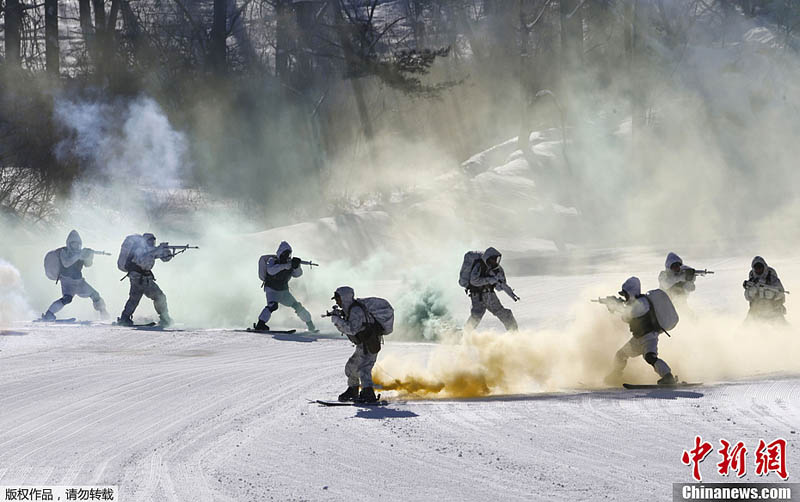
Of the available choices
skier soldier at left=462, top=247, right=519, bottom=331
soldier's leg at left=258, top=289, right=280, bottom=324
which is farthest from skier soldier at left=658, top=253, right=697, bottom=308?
soldier's leg at left=258, top=289, right=280, bottom=324

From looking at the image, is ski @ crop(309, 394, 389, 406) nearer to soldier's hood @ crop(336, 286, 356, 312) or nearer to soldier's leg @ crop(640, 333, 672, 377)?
soldier's hood @ crop(336, 286, 356, 312)

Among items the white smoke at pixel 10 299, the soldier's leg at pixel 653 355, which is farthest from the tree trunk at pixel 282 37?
the soldier's leg at pixel 653 355

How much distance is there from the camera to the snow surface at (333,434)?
30.2 ft

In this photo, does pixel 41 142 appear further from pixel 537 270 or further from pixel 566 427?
pixel 566 427

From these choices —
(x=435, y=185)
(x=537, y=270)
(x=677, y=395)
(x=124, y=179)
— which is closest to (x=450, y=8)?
(x=435, y=185)

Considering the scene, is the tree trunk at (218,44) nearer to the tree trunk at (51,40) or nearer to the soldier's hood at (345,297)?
the tree trunk at (51,40)

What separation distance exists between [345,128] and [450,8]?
1538cm

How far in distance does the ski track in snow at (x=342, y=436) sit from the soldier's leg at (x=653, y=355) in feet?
1.05

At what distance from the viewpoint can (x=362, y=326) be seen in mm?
12367

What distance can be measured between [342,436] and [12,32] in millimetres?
42123

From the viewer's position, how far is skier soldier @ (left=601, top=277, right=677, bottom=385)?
13477 mm

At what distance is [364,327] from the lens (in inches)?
488

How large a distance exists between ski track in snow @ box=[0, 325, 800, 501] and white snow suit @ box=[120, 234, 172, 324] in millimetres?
5183

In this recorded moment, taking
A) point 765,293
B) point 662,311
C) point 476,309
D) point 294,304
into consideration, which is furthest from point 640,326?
point 294,304
